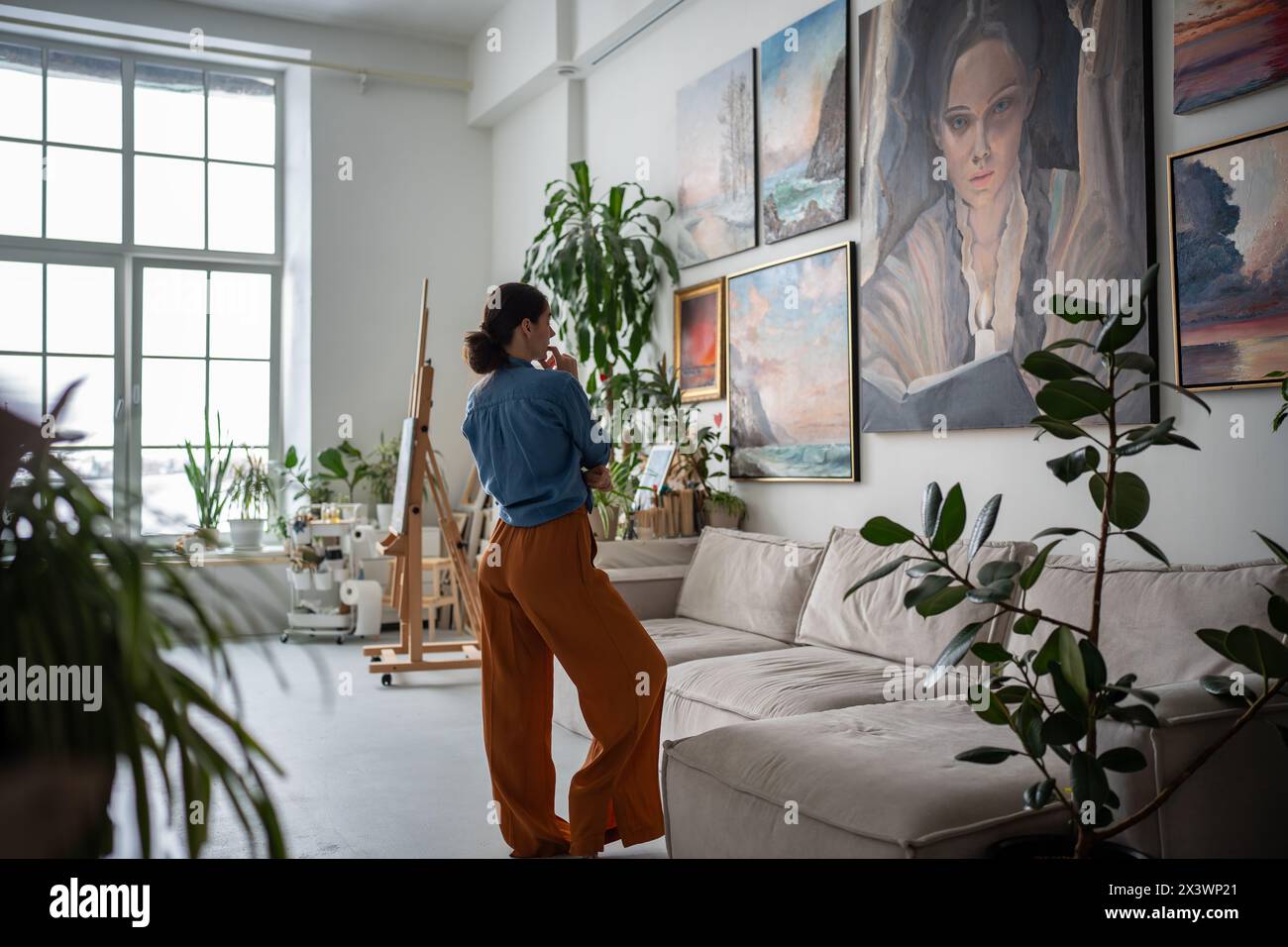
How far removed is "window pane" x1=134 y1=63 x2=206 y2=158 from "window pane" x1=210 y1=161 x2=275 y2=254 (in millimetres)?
258

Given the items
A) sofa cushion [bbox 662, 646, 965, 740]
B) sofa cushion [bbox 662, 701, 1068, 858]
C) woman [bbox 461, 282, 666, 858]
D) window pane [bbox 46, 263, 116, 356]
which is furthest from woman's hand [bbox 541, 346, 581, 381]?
window pane [bbox 46, 263, 116, 356]

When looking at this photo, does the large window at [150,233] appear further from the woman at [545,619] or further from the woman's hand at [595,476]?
the woman's hand at [595,476]

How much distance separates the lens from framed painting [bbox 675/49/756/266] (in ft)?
16.4

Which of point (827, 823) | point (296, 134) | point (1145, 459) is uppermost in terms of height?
point (296, 134)

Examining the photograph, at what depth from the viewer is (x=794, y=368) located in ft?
15.3

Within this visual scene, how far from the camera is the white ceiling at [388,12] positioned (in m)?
7.24

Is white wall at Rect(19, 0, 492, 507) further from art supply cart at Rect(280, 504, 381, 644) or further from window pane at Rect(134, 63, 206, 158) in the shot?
art supply cart at Rect(280, 504, 381, 644)

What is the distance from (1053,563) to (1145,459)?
465mm

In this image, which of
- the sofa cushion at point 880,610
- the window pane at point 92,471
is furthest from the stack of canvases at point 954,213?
the window pane at point 92,471

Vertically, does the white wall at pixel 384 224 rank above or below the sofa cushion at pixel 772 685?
above

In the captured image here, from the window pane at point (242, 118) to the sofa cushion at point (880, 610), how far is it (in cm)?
606
